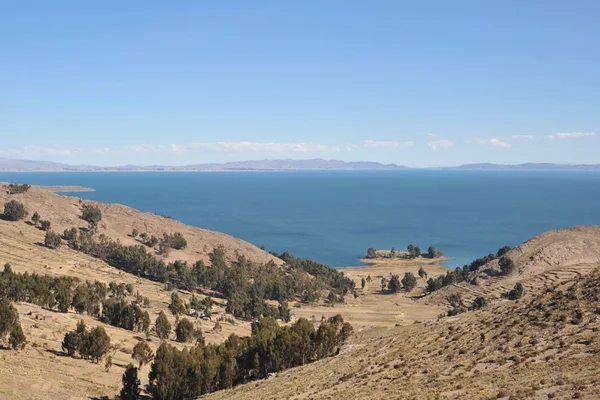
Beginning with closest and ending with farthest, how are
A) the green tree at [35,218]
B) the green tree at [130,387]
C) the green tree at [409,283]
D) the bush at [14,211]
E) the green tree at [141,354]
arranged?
the green tree at [130,387], the green tree at [141,354], the bush at [14,211], the green tree at [35,218], the green tree at [409,283]

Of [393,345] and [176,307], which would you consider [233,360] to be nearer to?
[393,345]

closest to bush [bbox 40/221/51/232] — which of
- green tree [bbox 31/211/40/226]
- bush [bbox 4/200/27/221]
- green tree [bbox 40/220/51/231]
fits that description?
green tree [bbox 40/220/51/231]

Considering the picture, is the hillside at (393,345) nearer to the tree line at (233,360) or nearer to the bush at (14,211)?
the tree line at (233,360)

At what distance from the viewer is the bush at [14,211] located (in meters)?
98.1

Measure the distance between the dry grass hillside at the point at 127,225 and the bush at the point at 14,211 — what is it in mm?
4844

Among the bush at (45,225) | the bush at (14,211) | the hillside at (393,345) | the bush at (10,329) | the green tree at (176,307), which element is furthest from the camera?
the bush at (45,225)

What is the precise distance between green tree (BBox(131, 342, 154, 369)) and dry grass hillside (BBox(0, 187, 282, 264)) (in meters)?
62.5

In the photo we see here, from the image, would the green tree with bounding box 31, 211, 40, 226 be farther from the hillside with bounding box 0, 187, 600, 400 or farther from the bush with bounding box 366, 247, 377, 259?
the bush with bounding box 366, 247, 377, 259

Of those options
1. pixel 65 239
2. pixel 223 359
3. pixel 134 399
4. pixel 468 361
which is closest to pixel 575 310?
pixel 468 361

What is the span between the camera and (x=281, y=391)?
92.5 feet

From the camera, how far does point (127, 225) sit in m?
116

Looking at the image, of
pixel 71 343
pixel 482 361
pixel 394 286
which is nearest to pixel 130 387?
pixel 71 343

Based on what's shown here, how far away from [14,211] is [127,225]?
2444 centimetres

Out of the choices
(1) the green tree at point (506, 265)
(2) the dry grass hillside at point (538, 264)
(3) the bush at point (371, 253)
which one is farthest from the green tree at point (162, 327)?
(3) the bush at point (371, 253)
